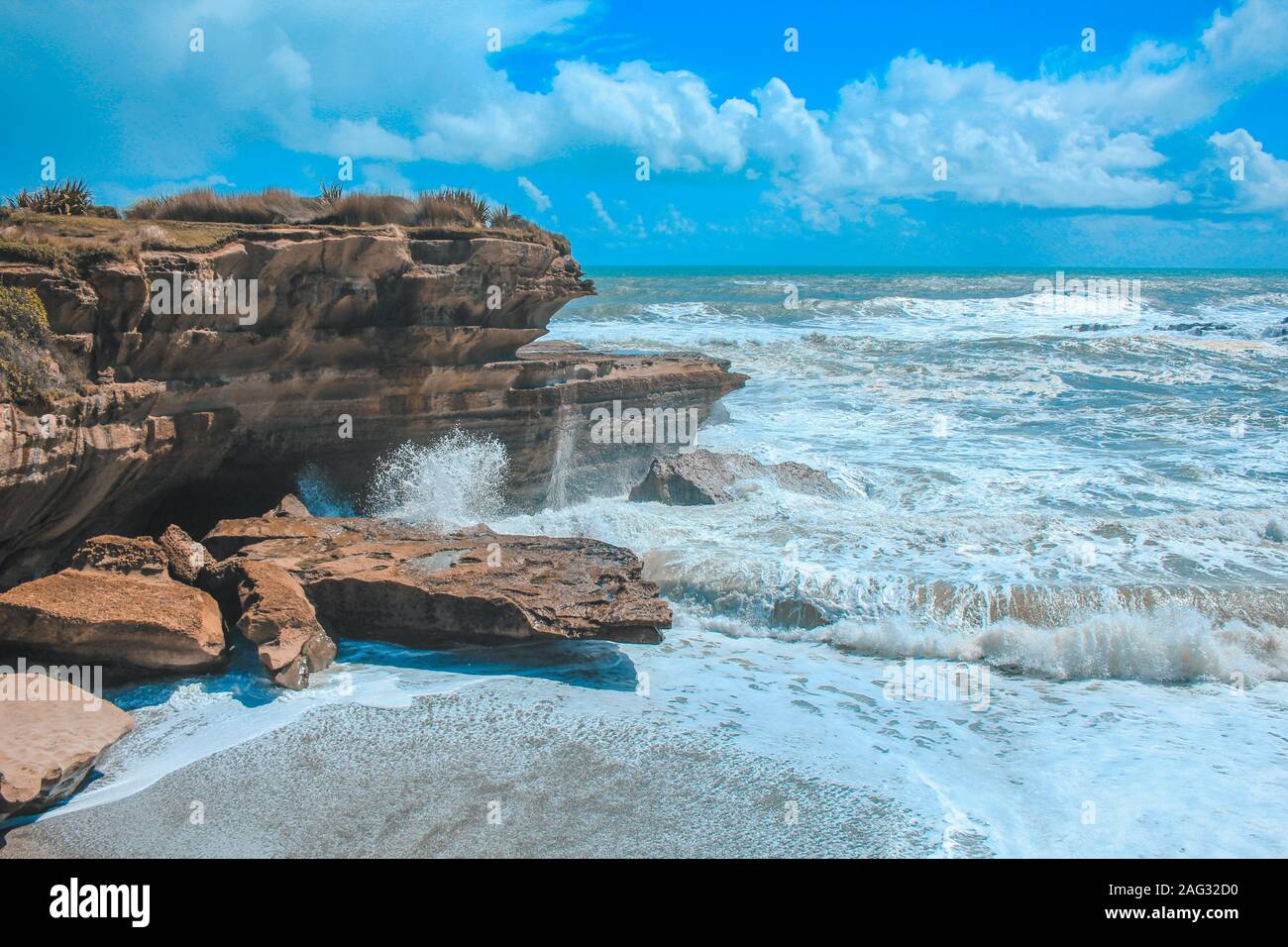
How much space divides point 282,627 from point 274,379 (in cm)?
272

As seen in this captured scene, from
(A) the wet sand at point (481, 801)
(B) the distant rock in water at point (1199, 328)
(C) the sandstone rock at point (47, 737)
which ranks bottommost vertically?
(A) the wet sand at point (481, 801)

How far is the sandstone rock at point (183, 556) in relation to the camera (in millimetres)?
6844

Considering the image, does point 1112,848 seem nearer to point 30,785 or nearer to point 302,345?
point 30,785

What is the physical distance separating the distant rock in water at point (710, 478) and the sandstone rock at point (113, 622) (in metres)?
5.18

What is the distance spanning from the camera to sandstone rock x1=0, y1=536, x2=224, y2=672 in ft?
19.0

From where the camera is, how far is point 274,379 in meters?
8.11

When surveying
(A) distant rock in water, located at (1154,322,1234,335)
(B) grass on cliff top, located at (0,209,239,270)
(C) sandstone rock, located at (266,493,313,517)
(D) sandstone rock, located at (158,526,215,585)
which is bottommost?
(D) sandstone rock, located at (158,526,215,585)

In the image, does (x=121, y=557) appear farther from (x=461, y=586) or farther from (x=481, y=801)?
(x=481, y=801)

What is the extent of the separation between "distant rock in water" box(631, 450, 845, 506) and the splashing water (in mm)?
1739

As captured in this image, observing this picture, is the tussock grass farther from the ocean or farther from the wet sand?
the wet sand

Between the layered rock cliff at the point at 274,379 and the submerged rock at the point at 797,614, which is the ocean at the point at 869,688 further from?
the layered rock cliff at the point at 274,379

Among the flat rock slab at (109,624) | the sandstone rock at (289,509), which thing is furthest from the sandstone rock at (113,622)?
the sandstone rock at (289,509)

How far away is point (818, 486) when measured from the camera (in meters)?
11.2

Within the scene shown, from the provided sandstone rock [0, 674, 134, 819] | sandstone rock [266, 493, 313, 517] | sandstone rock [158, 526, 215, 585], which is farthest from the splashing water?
sandstone rock [0, 674, 134, 819]
